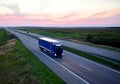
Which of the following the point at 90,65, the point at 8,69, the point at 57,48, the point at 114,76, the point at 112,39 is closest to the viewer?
the point at 114,76

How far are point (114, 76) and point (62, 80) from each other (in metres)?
6.91

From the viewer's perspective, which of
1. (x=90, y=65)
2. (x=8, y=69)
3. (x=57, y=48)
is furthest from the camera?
(x=57, y=48)

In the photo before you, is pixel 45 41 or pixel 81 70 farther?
pixel 45 41

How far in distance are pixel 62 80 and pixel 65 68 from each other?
6903 mm

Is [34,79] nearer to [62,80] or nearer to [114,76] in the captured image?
[62,80]

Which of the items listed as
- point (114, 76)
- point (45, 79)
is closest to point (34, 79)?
point (45, 79)

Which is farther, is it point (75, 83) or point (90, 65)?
point (90, 65)

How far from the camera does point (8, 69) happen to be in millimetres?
37062

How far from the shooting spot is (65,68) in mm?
31250

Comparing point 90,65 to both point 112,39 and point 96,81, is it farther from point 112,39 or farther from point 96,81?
point 112,39

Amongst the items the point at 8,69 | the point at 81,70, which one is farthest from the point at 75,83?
the point at 8,69

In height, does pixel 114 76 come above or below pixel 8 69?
above

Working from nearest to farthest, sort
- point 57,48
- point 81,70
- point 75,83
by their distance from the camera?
point 75,83 → point 81,70 → point 57,48

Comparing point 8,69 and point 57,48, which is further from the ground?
point 57,48
